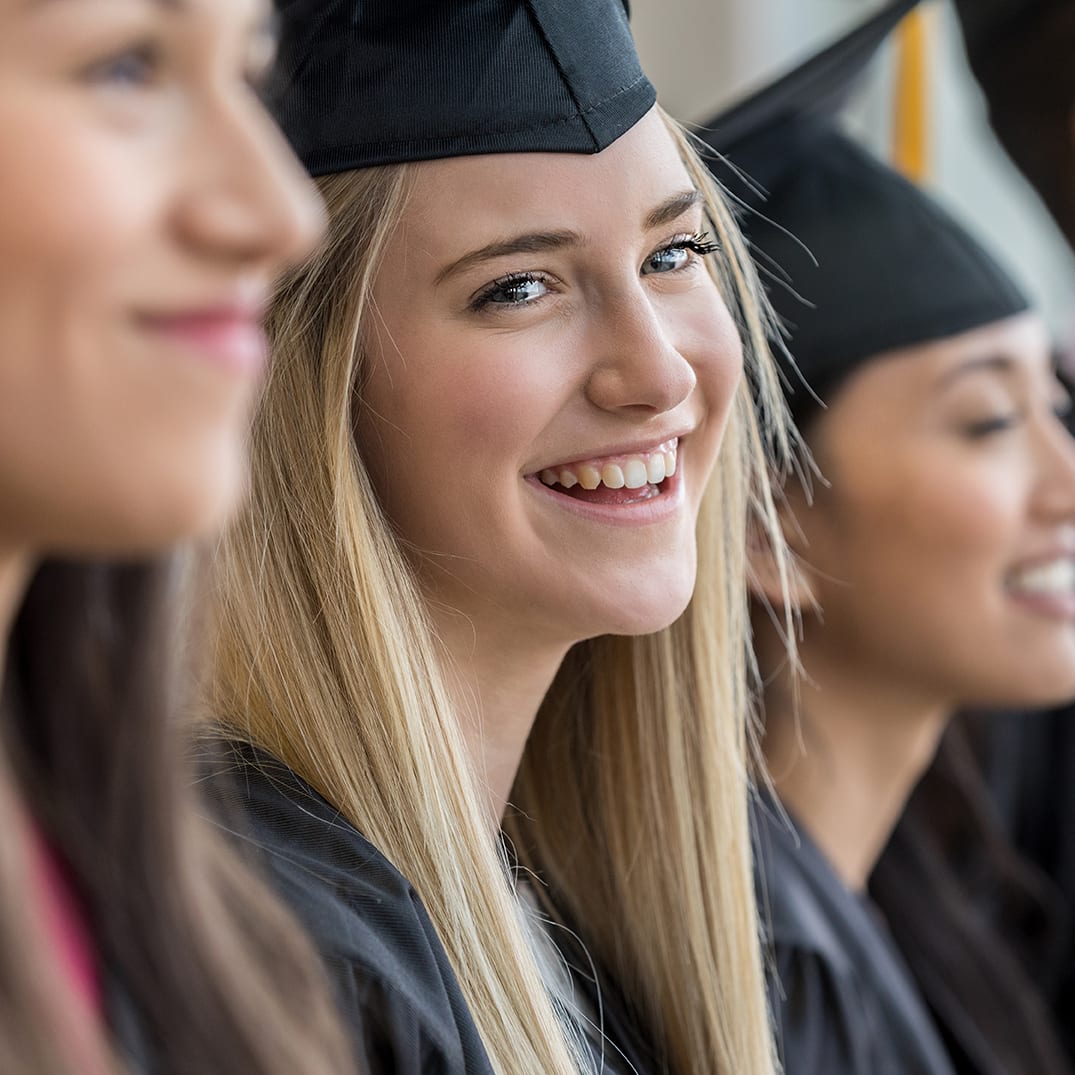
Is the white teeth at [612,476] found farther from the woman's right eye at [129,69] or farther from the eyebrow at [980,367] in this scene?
the eyebrow at [980,367]

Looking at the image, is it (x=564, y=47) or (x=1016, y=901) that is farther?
(x=1016, y=901)

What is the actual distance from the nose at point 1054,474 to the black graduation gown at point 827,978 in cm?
47

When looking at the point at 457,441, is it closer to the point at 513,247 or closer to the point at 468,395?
the point at 468,395

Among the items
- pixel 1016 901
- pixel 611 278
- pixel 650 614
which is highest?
pixel 611 278

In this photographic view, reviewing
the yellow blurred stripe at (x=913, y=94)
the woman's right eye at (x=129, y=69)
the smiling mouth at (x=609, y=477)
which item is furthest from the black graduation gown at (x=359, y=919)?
the yellow blurred stripe at (x=913, y=94)

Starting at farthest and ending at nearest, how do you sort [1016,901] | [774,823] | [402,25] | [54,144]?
[1016,901] < [774,823] < [402,25] < [54,144]

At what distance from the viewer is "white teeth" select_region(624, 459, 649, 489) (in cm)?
124

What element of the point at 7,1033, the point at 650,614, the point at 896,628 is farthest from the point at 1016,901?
the point at 7,1033

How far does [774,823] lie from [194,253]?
1252 mm

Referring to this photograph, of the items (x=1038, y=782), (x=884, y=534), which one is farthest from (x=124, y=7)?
(x=1038, y=782)

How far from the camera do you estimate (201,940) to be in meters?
0.80

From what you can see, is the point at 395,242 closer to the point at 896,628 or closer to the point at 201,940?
the point at 201,940

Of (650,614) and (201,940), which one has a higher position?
(650,614)

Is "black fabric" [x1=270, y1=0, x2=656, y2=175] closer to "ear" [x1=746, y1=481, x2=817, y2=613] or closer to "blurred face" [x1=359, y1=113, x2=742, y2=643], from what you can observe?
"blurred face" [x1=359, y1=113, x2=742, y2=643]
